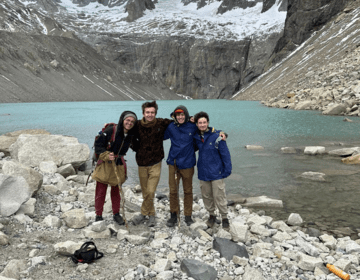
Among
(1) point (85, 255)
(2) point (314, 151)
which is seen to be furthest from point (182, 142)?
(2) point (314, 151)

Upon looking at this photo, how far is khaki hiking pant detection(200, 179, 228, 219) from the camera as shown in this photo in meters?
5.59

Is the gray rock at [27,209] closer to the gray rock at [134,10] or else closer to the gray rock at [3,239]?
the gray rock at [3,239]

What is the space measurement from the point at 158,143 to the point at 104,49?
160477 millimetres

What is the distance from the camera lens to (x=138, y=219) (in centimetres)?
583

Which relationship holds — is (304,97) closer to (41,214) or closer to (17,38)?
(41,214)

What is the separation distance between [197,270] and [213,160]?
209 centimetres

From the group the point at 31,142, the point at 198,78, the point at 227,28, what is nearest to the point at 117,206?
the point at 31,142

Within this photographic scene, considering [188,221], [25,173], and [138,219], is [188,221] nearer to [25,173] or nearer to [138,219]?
[138,219]

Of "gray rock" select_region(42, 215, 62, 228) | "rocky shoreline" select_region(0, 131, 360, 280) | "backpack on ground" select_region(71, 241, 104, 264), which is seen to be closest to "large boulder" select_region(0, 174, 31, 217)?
"rocky shoreline" select_region(0, 131, 360, 280)

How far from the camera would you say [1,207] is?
5.18 m

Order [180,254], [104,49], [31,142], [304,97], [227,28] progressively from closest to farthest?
[180,254]
[31,142]
[304,97]
[104,49]
[227,28]

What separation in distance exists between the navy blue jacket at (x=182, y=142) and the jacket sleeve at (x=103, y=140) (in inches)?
41.8

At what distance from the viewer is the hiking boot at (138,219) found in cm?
578

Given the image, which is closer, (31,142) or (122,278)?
(122,278)
